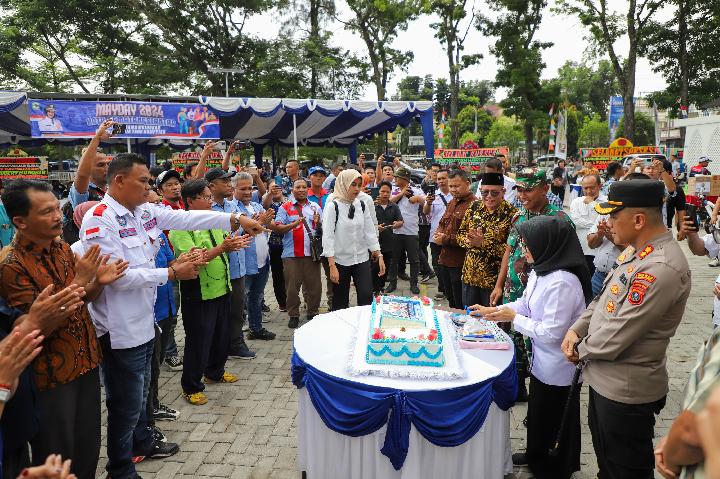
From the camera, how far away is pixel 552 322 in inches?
102

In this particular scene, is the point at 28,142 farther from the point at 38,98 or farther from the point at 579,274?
the point at 579,274

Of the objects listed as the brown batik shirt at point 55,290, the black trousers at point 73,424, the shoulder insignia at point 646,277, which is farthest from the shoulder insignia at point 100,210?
the shoulder insignia at point 646,277

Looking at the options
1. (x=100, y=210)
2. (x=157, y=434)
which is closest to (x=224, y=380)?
(x=157, y=434)

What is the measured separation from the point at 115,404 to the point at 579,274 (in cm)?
297

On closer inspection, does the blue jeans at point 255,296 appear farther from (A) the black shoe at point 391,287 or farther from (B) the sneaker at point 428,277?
(B) the sneaker at point 428,277

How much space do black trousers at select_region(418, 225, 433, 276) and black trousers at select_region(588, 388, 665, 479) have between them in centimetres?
581

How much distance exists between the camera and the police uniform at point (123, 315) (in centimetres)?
264

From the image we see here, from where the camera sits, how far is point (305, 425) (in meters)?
2.80

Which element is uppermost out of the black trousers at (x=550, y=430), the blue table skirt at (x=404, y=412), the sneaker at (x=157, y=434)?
the blue table skirt at (x=404, y=412)

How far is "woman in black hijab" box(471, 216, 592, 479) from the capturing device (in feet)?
8.52

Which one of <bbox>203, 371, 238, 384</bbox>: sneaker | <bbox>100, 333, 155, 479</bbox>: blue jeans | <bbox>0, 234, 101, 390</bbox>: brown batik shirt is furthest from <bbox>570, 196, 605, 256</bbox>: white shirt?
<bbox>0, 234, 101, 390</bbox>: brown batik shirt

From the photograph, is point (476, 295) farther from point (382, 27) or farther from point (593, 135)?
point (593, 135)

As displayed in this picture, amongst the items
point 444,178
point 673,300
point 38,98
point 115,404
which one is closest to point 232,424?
point 115,404

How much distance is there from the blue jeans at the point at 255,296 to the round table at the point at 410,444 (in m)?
2.68
